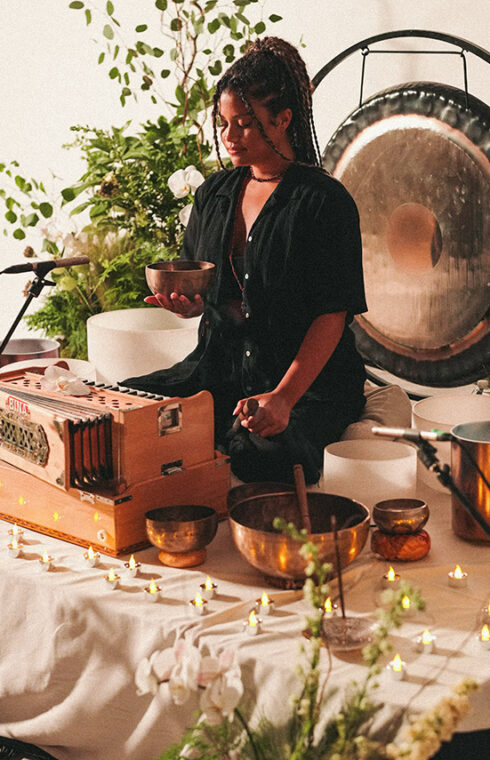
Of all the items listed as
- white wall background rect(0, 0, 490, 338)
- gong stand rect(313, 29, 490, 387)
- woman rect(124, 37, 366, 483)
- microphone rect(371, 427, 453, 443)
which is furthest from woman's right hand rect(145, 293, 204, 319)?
white wall background rect(0, 0, 490, 338)

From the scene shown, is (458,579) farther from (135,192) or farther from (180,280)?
(135,192)

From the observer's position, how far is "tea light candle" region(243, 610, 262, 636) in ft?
4.86

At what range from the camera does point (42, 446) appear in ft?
6.00

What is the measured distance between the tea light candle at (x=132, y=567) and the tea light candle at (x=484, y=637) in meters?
0.57

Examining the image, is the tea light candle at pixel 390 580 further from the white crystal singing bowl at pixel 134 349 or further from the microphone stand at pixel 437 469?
the white crystal singing bowl at pixel 134 349

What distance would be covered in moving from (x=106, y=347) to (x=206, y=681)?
1.78m

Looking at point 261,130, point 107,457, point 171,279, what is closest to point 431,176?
point 261,130

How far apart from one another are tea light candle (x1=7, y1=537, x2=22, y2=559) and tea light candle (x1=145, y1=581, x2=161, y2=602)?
0.28 meters

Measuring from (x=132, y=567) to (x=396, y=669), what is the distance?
1.75ft

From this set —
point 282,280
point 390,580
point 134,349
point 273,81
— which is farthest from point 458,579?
point 134,349

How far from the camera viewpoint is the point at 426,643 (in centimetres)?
143

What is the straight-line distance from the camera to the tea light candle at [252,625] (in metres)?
1.48

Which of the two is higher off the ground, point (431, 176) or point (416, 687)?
point (431, 176)

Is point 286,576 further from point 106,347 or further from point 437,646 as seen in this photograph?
point 106,347
